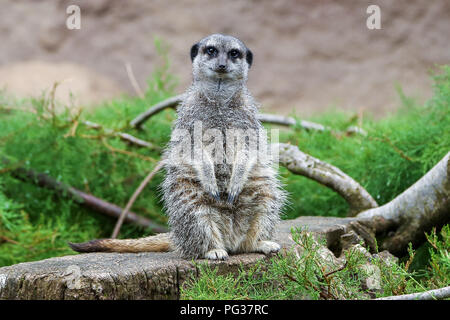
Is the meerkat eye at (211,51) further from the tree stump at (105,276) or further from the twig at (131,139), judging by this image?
the twig at (131,139)

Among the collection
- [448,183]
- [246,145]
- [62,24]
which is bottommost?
[448,183]

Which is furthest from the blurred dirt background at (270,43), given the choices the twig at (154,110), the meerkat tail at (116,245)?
the meerkat tail at (116,245)

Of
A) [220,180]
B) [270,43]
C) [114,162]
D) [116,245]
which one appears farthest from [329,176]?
[270,43]

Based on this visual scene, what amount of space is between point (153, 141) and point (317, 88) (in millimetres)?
5188

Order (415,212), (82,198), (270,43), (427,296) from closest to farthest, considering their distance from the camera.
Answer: (427,296) < (415,212) < (82,198) < (270,43)

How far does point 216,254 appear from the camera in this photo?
9.61ft

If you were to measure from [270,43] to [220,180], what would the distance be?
7.58 metres

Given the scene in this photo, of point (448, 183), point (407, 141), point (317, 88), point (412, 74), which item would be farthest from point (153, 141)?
point (412, 74)

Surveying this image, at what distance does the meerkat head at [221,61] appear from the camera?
330 cm

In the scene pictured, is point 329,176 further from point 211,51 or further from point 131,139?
point 131,139

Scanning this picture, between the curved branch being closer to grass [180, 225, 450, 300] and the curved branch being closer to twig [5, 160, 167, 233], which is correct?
twig [5, 160, 167, 233]

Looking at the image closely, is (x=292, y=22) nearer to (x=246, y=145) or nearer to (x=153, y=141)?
(x=153, y=141)

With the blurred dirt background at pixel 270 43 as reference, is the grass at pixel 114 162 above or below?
below
